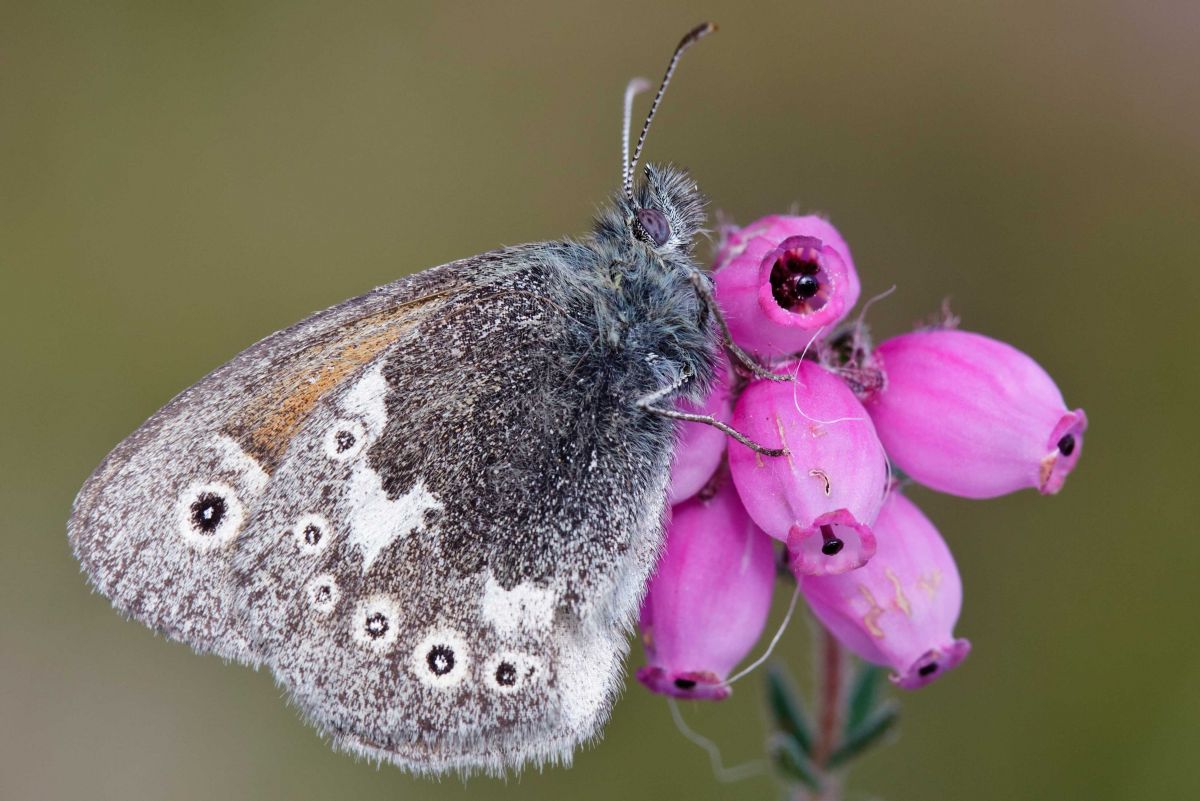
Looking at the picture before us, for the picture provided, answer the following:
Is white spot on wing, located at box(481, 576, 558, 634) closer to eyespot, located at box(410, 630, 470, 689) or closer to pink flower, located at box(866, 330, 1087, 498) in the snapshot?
eyespot, located at box(410, 630, 470, 689)

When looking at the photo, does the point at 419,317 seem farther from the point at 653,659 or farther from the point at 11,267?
the point at 11,267

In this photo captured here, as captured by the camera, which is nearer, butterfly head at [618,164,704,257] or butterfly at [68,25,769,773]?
butterfly at [68,25,769,773]

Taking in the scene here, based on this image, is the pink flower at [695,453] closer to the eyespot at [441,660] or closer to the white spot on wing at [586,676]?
the white spot on wing at [586,676]

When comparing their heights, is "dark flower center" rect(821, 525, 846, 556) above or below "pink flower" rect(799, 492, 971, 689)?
above

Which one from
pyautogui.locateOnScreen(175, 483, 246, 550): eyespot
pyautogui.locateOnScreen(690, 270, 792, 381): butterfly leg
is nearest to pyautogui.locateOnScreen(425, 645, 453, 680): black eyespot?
pyautogui.locateOnScreen(175, 483, 246, 550): eyespot

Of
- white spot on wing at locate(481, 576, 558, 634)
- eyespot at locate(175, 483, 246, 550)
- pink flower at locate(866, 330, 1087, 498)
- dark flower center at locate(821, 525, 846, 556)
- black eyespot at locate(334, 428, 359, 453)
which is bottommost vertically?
white spot on wing at locate(481, 576, 558, 634)

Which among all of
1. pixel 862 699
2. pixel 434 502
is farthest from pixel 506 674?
pixel 862 699

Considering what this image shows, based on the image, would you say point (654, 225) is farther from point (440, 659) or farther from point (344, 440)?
point (440, 659)
